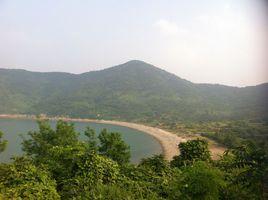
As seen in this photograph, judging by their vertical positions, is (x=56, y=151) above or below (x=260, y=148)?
below

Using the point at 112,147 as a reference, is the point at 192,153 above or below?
above

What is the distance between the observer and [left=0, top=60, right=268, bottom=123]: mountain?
9176 centimetres

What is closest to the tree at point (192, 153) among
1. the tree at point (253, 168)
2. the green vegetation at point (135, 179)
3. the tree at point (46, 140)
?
the green vegetation at point (135, 179)

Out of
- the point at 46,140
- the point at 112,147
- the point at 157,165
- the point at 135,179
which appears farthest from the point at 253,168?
the point at 46,140

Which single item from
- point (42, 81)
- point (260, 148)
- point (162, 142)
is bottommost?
point (162, 142)

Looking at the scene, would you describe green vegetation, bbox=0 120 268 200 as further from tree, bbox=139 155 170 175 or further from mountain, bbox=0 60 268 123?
mountain, bbox=0 60 268 123

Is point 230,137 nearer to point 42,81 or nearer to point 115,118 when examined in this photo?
point 115,118

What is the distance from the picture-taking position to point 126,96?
112m

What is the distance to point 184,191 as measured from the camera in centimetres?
814

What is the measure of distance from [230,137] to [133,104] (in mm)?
57777

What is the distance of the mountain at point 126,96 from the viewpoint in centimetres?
9176

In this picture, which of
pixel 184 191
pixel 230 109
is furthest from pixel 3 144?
pixel 230 109

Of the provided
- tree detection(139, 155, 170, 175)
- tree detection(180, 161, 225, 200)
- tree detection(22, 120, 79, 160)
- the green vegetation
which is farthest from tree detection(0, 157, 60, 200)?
tree detection(22, 120, 79, 160)

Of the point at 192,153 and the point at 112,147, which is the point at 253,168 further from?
the point at 112,147
